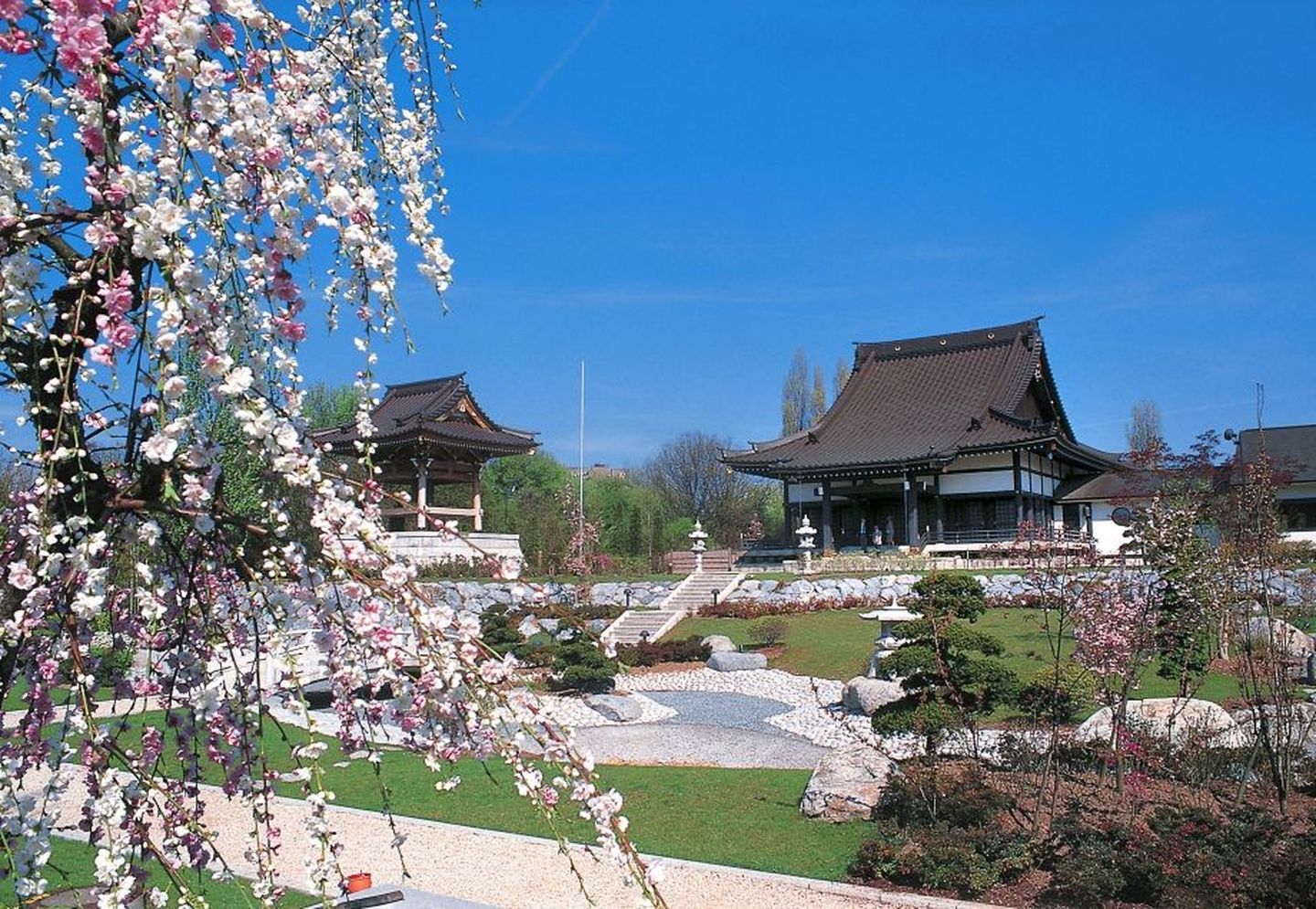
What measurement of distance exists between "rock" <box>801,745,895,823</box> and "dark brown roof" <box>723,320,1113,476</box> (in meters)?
20.0

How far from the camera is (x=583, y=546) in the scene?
31.8 meters

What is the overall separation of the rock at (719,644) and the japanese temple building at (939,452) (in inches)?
376

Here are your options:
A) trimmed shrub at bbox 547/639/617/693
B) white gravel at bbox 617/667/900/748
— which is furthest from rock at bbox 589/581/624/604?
trimmed shrub at bbox 547/639/617/693

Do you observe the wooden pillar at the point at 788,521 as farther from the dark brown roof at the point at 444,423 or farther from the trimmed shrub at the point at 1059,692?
the trimmed shrub at the point at 1059,692

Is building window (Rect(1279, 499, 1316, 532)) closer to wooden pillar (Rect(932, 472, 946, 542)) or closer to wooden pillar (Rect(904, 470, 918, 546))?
wooden pillar (Rect(932, 472, 946, 542))

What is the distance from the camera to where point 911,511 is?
94.3 ft

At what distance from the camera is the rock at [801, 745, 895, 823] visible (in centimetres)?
813

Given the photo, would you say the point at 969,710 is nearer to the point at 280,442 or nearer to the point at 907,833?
the point at 907,833

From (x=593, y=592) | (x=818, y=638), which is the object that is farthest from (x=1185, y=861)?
(x=593, y=592)

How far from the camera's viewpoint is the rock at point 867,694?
1358 cm

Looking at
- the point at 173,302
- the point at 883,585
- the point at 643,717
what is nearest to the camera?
the point at 173,302

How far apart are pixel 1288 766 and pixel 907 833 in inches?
123

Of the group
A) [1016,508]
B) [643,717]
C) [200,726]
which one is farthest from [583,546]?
[200,726]

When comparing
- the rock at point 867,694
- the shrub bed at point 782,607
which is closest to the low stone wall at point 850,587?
the shrub bed at point 782,607
